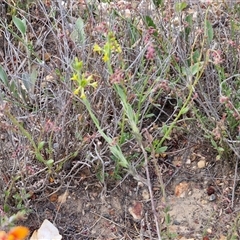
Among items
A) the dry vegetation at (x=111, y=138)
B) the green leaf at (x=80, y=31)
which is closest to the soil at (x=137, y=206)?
the dry vegetation at (x=111, y=138)

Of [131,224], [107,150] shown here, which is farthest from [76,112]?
[131,224]

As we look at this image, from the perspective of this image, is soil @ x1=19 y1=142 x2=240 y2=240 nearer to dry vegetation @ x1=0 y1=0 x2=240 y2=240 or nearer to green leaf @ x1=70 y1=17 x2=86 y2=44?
dry vegetation @ x1=0 y1=0 x2=240 y2=240

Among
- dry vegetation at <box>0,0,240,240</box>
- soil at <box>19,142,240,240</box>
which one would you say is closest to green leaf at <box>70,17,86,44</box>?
dry vegetation at <box>0,0,240,240</box>

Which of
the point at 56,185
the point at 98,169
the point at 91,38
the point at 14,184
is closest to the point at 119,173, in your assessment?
the point at 98,169

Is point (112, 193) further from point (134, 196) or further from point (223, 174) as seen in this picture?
point (223, 174)

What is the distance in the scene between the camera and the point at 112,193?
1.69m

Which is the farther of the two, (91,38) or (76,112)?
(91,38)

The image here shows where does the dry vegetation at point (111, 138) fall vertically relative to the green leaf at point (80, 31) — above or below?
below

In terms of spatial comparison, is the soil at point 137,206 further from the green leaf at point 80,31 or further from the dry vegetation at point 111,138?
the green leaf at point 80,31

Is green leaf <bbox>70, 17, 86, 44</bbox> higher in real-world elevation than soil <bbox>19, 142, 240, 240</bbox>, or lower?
higher

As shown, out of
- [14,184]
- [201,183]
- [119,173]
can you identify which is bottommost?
[201,183]

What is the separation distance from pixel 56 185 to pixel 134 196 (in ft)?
A: 0.83

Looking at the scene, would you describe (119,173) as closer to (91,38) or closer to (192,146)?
(192,146)

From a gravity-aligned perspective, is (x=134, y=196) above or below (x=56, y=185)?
below
